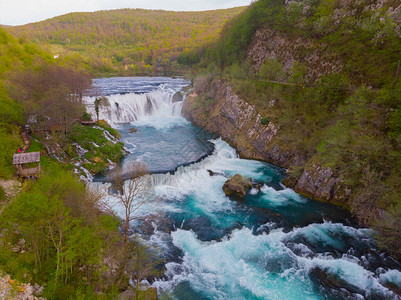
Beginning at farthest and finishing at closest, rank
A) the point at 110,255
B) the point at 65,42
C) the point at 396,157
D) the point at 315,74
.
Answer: the point at 65,42, the point at 315,74, the point at 396,157, the point at 110,255

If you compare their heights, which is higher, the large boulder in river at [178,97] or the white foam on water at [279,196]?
the large boulder in river at [178,97]

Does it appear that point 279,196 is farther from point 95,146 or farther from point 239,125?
point 95,146

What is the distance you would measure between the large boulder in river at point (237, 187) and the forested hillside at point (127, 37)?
83.6 meters

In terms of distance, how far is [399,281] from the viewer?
1694 centimetres

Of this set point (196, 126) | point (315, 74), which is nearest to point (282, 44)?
point (315, 74)

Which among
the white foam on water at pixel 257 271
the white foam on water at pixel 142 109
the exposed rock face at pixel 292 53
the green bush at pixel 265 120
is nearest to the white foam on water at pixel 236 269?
the white foam on water at pixel 257 271

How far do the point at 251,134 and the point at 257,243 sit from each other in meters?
21.8

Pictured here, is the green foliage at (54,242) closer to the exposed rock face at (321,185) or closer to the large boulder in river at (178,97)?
the exposed rock face at (321,185)

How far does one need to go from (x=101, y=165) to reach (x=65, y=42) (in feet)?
515

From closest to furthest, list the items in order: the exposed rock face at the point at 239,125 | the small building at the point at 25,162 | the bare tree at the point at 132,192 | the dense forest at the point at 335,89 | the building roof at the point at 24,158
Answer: the bare tree at the point at 132,192, the building roof at the point at 24,158, the small building at the point at 25,162, the dense forest at the point at 335,89, the exposed rock face at the point at 239,125

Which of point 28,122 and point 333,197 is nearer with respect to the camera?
point 333,197

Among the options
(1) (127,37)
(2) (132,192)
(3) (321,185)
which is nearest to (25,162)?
(2) (132,192)

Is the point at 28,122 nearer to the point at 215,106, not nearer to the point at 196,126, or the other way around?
the point at 196,126

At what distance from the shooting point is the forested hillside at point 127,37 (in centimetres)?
11680
